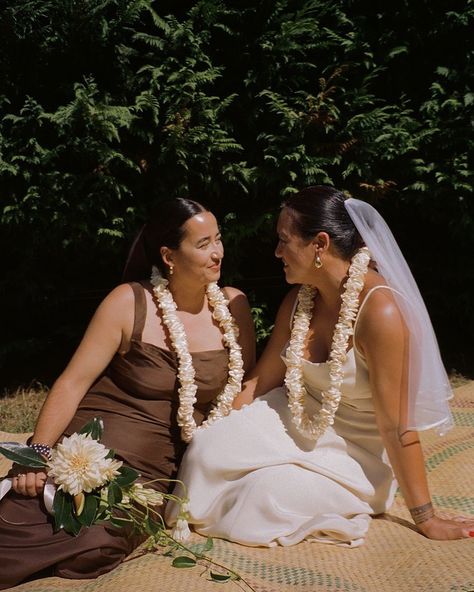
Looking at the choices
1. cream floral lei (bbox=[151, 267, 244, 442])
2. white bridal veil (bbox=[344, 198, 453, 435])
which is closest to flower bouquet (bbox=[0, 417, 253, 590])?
cream floral lei (bbox=[151, 267, 244, 442])

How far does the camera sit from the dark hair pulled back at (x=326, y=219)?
3006 mm

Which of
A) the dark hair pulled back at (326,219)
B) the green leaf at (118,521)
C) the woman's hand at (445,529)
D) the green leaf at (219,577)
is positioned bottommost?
the woman's hand at (445,529)

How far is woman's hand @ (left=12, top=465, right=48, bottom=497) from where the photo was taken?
8.86ft

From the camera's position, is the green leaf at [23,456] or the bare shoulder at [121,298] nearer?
the green leaf at [23,456]

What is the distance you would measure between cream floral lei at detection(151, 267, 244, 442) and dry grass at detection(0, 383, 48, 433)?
1.98m

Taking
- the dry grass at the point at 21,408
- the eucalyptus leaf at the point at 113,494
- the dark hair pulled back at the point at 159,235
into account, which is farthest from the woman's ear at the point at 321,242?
the dry grass at the point at 21,408

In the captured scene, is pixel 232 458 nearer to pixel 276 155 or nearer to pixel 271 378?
pixel 271 378

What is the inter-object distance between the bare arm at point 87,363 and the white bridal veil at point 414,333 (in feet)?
3.90

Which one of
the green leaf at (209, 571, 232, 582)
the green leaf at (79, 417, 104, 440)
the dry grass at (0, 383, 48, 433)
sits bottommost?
the dry grass at (0, 383, 48, 433)

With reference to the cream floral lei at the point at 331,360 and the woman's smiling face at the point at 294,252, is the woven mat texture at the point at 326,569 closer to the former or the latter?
the cream floral lei at the point at 331,360

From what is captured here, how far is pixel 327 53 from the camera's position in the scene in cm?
481

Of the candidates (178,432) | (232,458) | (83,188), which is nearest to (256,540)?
(232,458)

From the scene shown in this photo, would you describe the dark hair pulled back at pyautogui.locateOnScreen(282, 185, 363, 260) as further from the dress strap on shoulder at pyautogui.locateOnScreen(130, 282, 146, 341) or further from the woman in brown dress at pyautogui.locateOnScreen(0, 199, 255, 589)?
the dress strap on shoulder at pyautogui.locateOnScreen(130, 282, 146, 341)

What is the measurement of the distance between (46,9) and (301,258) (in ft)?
9.08
